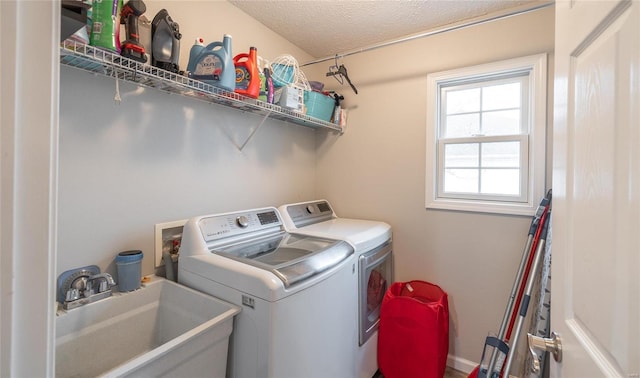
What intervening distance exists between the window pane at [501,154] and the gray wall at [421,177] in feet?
0.68

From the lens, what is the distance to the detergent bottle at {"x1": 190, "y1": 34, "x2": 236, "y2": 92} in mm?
1360

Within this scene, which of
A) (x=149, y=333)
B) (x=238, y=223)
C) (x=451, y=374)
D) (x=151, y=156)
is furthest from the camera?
(x=451, y=374)

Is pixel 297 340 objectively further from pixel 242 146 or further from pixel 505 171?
pixel 505 171

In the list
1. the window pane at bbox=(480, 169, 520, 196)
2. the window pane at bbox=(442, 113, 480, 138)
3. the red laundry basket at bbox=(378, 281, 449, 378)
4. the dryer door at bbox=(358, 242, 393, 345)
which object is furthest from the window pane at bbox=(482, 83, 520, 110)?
the red laundry basket at bbox=(378, 281, 449, 378)

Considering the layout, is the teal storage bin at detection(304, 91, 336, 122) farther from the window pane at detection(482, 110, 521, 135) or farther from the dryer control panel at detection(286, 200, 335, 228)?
the window pane at detection(482, 110, 521, 135)

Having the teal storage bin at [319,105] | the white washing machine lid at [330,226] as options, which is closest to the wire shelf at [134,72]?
the teal storage bin at [319,105]

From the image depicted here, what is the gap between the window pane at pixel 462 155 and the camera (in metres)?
2.08

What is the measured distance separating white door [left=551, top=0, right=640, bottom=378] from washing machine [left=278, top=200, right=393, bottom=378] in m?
1.04

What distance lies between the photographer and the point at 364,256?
1764 mm

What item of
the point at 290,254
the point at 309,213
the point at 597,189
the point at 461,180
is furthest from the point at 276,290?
the point at 461,180

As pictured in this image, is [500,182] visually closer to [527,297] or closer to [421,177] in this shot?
[421,177]

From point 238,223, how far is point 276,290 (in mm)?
645

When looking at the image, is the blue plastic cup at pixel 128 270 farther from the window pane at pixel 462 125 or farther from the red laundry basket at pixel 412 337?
the window pane at pixel 462 125

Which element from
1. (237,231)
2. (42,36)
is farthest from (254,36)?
(42,36)
